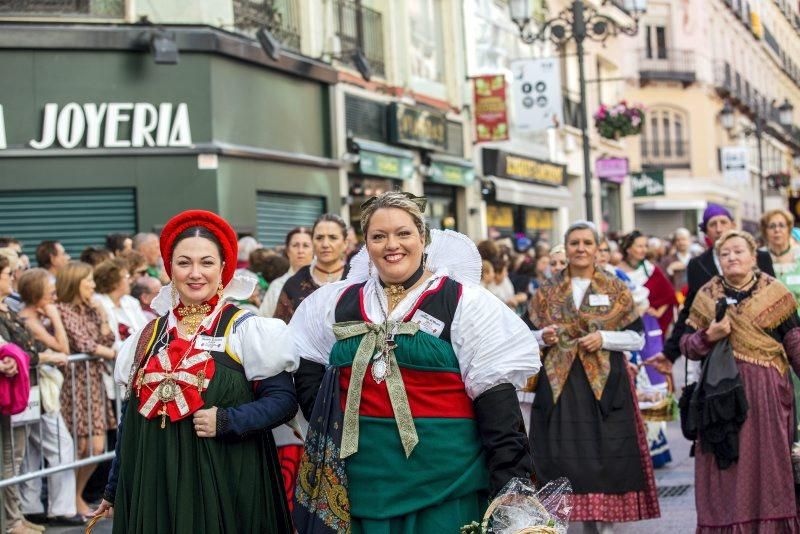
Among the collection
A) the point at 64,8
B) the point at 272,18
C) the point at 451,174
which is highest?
the point at 272,18

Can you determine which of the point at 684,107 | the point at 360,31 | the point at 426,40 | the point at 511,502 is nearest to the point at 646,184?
the point at 426,40

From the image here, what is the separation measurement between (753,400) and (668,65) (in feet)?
149

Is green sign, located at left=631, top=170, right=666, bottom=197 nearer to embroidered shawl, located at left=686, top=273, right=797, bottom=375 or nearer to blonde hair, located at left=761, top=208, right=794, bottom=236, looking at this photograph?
blonde hair, located at left=761, top=208, right=794, bottom=236

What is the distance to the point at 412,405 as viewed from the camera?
471 cm

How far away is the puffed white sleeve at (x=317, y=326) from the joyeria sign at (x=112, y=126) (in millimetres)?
11660

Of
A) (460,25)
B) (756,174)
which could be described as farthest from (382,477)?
(756,174)

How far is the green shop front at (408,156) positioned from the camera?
2131cm

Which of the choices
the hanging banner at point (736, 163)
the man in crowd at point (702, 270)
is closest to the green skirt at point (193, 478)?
the man in crowd at point (702, 270)

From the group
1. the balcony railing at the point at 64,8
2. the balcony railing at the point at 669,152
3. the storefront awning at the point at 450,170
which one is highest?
the balcony railing at the point at 669,152

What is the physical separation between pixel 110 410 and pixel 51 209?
6994 millimetres

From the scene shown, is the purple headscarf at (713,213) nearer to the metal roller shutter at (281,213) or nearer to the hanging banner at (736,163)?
the metal roller shutter at (281,213)

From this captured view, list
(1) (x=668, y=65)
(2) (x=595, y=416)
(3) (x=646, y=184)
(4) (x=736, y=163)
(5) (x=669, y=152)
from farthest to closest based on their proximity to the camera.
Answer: (5) (x=669, y=152) < (1) (x=668, y=65) < (4) (x=736, y=163) < (3) (x=646, y=184) < (2) (x=595, y=416)

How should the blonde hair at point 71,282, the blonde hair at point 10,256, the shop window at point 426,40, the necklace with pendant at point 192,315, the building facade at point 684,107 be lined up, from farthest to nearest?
1. the building facade at point 684,107
2. the shop window at point 426,40
3. the blonde hair at point 71,282
4. the blonde hair at point 10,256
5. the necklace with pendant at point 192,315

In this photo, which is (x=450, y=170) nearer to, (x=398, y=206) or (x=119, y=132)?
(x=119, y=132)
